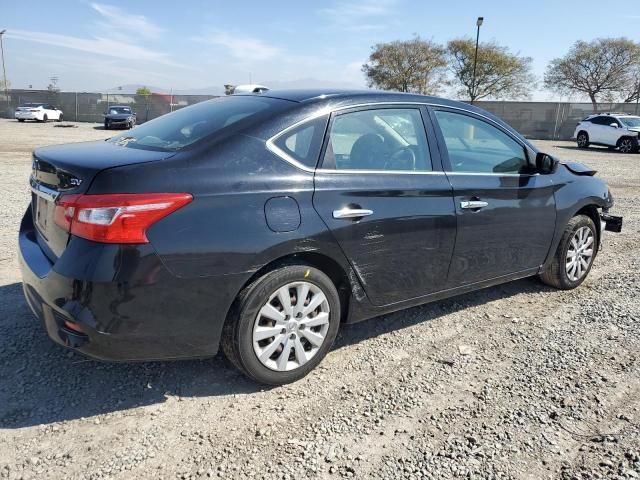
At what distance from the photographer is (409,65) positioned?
174ft

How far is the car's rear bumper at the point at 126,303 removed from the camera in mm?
2379

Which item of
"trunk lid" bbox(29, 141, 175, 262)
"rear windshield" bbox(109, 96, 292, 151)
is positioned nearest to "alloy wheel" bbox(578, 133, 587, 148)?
"rear windshield" bbox(109, 96, 292, 151)

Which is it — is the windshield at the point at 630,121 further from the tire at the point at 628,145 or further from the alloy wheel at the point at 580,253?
the alloy wheel at the point at 580,253

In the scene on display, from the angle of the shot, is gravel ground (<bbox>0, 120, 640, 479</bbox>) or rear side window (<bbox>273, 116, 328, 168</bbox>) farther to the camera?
rear side window (<bbox>273, 116, 328, 168</bbox>)

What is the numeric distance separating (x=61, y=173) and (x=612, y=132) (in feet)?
80.5

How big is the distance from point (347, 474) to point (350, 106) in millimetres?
2106

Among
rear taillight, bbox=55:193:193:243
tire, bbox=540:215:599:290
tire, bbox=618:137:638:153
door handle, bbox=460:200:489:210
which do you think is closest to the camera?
rear taillight, bbox=55:193:193:243

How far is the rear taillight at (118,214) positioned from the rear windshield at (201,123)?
48 cm

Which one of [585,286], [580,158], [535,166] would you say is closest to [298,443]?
[535,166]

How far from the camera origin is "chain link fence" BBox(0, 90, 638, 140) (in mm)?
32219

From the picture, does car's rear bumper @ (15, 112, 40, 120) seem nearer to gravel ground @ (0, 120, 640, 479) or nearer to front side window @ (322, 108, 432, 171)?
gravel ground @ (0, 120, 640, 479)

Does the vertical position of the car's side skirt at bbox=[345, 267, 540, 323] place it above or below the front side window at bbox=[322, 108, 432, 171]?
below

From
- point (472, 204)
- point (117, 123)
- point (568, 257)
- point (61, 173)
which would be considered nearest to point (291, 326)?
point (61, 173)

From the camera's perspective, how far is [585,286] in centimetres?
487
